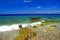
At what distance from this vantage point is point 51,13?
2.12 meters

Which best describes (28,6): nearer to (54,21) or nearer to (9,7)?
(9,7)

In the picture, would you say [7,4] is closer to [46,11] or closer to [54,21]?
[46,11]

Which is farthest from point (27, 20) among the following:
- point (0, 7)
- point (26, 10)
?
A: point (0, 7)

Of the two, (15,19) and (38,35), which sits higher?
(15,19)

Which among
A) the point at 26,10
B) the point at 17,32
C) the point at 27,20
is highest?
the point at 26,10

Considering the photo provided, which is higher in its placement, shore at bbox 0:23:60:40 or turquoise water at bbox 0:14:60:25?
turquoise water at bbox 0:14:60:25

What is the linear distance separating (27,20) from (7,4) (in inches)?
14.6

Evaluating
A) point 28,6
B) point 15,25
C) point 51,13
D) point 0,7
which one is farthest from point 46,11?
point 0,7

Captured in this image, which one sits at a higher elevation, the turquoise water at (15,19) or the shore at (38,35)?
the turquoise water at (15,19)

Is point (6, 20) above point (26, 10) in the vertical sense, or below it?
below

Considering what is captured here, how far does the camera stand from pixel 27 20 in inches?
80.9

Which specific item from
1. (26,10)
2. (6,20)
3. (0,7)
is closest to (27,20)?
(26,10)

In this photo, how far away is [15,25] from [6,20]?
0.48ft

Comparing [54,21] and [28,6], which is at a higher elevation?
[28,6]
